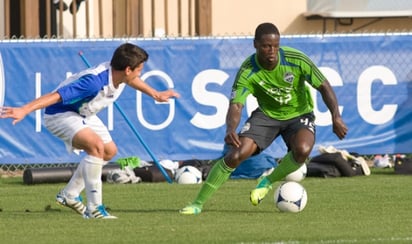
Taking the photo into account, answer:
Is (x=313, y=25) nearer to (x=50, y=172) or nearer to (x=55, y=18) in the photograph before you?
(x=55, y=18)

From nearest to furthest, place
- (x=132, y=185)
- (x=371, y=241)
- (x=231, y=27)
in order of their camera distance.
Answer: (x=371, y=241), (x=132, y=185), (x=231, y=27)

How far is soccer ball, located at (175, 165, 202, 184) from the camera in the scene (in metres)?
17.6

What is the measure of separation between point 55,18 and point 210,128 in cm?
469

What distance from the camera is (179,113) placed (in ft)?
63.1

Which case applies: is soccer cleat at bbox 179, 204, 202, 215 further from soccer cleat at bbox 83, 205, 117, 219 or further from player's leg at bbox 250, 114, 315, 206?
soccer cleat at bbox 83, 205, 117, 219

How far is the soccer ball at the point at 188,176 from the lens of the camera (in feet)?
57.8

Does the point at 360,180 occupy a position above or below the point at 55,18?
below

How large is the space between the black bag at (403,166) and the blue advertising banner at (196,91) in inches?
37.7

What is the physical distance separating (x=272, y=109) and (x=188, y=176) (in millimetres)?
4107

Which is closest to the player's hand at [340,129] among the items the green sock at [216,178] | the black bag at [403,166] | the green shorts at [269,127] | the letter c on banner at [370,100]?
the green shorts at [269,127]

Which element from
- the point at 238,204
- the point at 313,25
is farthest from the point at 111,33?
the point at 238,204

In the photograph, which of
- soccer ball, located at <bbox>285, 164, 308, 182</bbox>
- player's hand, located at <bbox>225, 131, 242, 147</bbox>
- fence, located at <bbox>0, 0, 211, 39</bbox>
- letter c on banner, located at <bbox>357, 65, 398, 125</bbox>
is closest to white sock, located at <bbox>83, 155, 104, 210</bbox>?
player's hand, located at <bbox>225, 131, 242, 147</bbox>

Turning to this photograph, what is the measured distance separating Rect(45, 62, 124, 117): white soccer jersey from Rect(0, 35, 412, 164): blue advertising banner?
5.72m

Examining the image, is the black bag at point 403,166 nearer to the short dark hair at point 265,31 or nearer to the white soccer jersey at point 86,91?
the short dark hair at point 265,31
